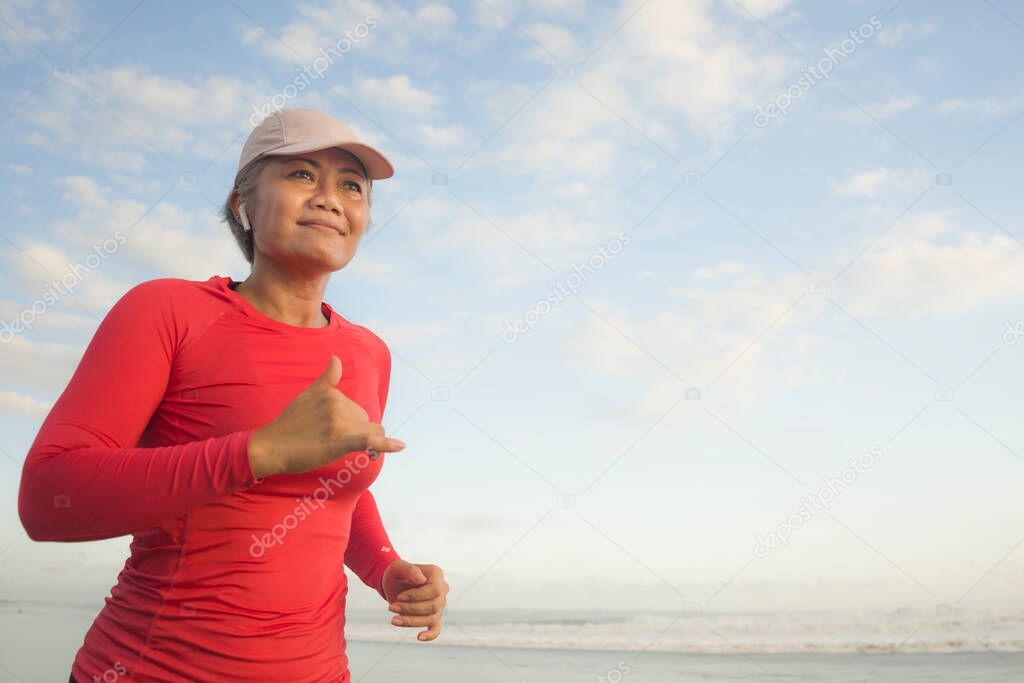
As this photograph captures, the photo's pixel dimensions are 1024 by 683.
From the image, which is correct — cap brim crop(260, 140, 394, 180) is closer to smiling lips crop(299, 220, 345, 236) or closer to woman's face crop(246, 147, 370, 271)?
woman's face crop(246, 147, 370, 271)

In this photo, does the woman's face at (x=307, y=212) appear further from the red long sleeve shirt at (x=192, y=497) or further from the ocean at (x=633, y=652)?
the ocean at (x=633, y=652)

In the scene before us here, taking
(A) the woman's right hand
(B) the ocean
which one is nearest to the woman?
(A) the woman's right hand

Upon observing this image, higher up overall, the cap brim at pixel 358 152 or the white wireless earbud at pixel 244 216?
the cap brim at pixel 358 152

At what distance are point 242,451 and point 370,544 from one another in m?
0.95

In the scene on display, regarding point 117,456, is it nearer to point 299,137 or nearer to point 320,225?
point 320,225

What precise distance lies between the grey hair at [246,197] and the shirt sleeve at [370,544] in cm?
47

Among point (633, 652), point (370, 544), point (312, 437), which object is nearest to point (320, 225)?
point (312, 437)

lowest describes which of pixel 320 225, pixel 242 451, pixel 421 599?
pixel 421 599

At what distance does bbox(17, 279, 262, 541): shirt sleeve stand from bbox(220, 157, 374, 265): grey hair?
49cm

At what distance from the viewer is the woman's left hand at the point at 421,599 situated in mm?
2049

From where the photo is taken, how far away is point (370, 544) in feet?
7.55

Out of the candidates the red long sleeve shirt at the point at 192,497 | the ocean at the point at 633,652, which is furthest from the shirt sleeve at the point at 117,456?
the ocean at the point at 633,652

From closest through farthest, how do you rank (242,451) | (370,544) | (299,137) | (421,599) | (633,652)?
→ (242,451) → (299,137) → (421,599) → (370,544) → (633,652)

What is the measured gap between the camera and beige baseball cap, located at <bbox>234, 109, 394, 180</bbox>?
192cm
